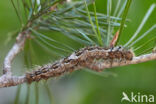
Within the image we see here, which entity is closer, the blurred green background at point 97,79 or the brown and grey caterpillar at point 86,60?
the brown and grey caterpillar at point 86,60

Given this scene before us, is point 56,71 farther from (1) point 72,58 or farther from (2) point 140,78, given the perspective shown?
(2) point 140,78

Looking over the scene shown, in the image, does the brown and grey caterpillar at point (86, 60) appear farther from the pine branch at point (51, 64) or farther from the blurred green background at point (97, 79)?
the blurred green background at point (97, 79)

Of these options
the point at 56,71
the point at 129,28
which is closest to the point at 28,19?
→ the point at 56,71

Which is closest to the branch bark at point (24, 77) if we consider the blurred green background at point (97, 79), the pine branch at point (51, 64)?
the pine branch at point (51, 64)

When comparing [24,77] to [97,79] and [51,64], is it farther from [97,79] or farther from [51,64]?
[97,79]

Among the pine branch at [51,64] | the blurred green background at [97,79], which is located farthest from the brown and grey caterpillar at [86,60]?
the blurred green background at [97,79]

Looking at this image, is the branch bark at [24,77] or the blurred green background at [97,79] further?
the blurred green background at [97,79]

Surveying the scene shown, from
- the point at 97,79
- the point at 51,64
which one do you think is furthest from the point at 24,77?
the point at 97,79

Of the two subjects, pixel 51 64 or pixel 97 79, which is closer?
pixel 51 64

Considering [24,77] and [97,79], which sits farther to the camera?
[97,79]
